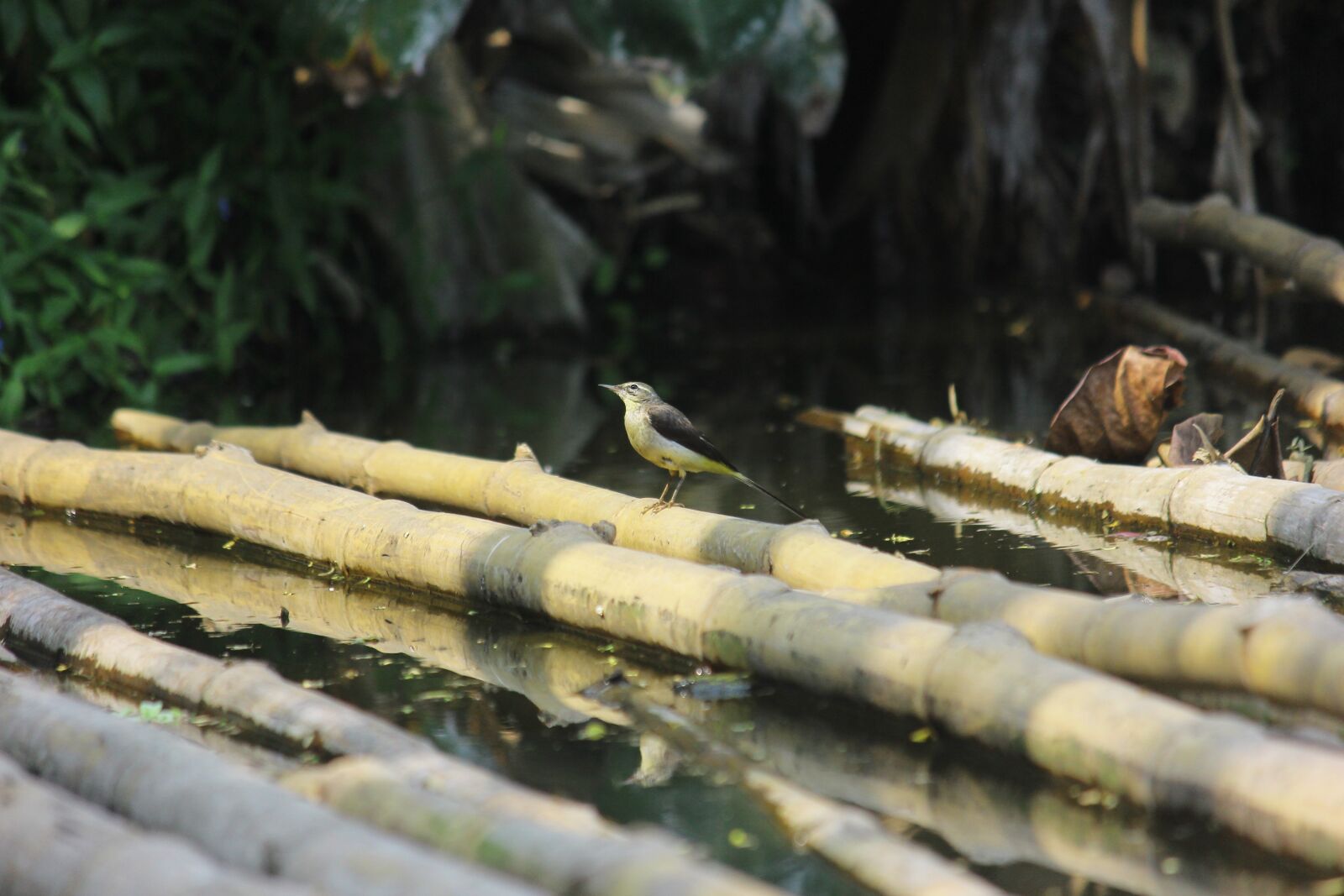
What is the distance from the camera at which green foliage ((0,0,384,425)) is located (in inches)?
269

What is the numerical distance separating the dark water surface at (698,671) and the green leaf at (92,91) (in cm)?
150

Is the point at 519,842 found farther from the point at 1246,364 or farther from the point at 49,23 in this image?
the point at 49,23

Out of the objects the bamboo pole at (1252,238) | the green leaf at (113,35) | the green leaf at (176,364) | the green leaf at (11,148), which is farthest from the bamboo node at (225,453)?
the bamboo pole at (1252,238)

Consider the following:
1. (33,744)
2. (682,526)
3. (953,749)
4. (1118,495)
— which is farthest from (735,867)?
(1118,495)

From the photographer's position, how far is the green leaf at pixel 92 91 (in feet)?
22.9

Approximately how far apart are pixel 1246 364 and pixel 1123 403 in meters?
2.04

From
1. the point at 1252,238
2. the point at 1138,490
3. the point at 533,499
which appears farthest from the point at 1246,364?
the point at 533,499

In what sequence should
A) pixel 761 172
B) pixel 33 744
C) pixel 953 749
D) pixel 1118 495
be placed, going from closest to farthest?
pixel 33 744 < pixel 953 749 < pixel 1118 495 < pixel 761 172

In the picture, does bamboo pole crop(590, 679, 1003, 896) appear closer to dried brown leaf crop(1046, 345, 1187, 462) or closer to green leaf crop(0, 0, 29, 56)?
dried brown leaf crop(1046, 345, 1187, 462)

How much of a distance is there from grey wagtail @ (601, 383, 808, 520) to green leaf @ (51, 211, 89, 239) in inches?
144

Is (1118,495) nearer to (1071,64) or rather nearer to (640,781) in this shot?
(640,781)

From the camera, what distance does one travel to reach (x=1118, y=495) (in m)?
4.11

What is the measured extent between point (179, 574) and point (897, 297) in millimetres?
7312

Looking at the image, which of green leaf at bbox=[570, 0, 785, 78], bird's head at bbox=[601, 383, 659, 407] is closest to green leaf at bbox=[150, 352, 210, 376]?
green leaf at bbox=[570, 0, 785, 78]
